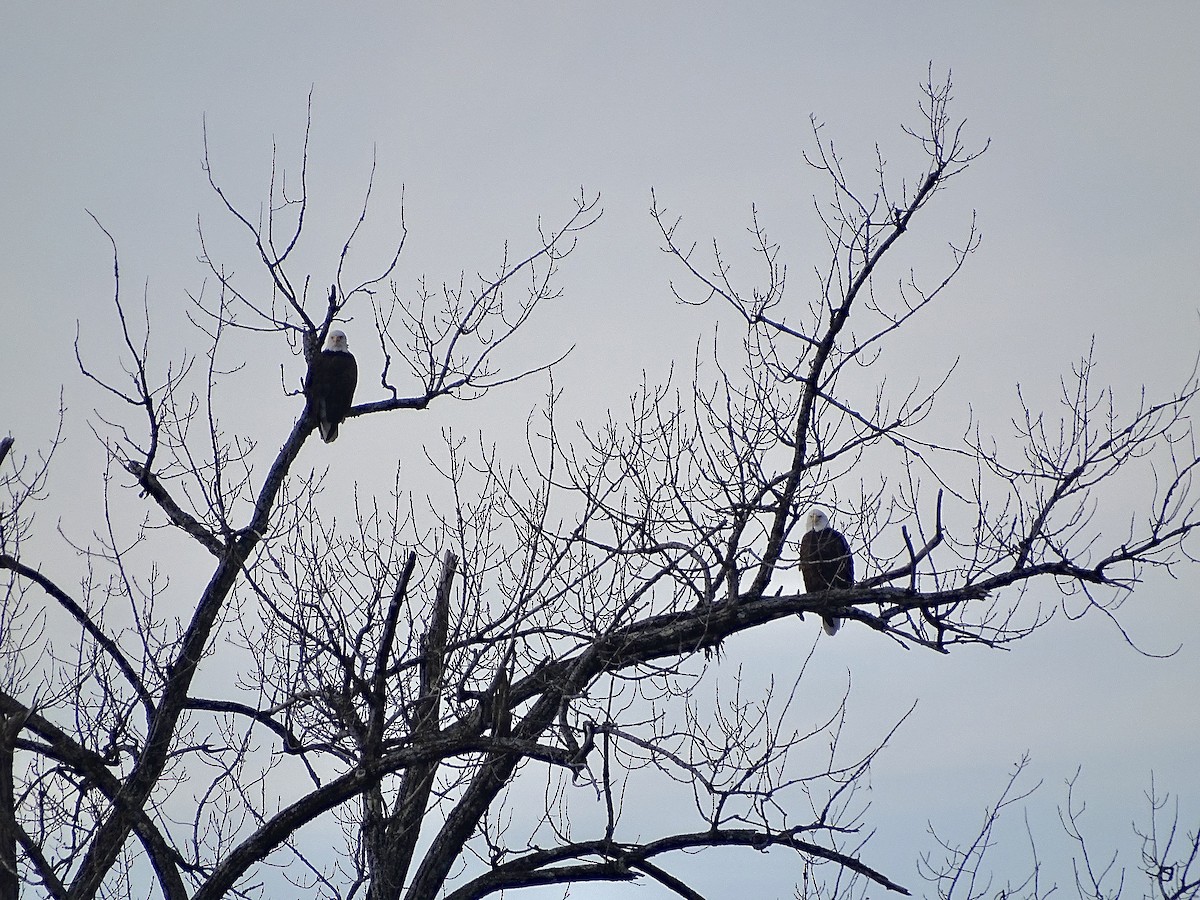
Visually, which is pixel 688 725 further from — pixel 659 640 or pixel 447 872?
pixel 447 872

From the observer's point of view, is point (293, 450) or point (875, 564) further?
point (293, 450)

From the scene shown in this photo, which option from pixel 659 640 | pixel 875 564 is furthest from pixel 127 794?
pixel 875 564

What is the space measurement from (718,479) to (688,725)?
3.19ft

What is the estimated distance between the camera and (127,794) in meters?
4.91

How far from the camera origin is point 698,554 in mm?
4742

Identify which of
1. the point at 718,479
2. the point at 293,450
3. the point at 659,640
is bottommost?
the point at 659,640

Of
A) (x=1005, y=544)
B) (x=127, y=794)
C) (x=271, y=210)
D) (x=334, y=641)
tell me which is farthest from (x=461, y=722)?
(x=271, y=210)

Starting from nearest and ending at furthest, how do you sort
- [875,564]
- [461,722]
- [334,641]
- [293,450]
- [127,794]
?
[334,641] < [461,722] < [875,564] < [127,794] < [293,450]

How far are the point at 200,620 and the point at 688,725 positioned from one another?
7.42 feet

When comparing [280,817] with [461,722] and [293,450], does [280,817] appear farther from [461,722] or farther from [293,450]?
[293,450]

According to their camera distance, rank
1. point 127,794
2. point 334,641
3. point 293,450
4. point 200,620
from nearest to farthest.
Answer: point 334,641 → point 127,794 → point 200,620 → point 293,450

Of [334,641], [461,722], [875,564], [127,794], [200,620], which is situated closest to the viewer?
[334,641]

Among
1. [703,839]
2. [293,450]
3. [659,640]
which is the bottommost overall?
[703,839]

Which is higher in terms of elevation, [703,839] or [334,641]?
[334,641]
